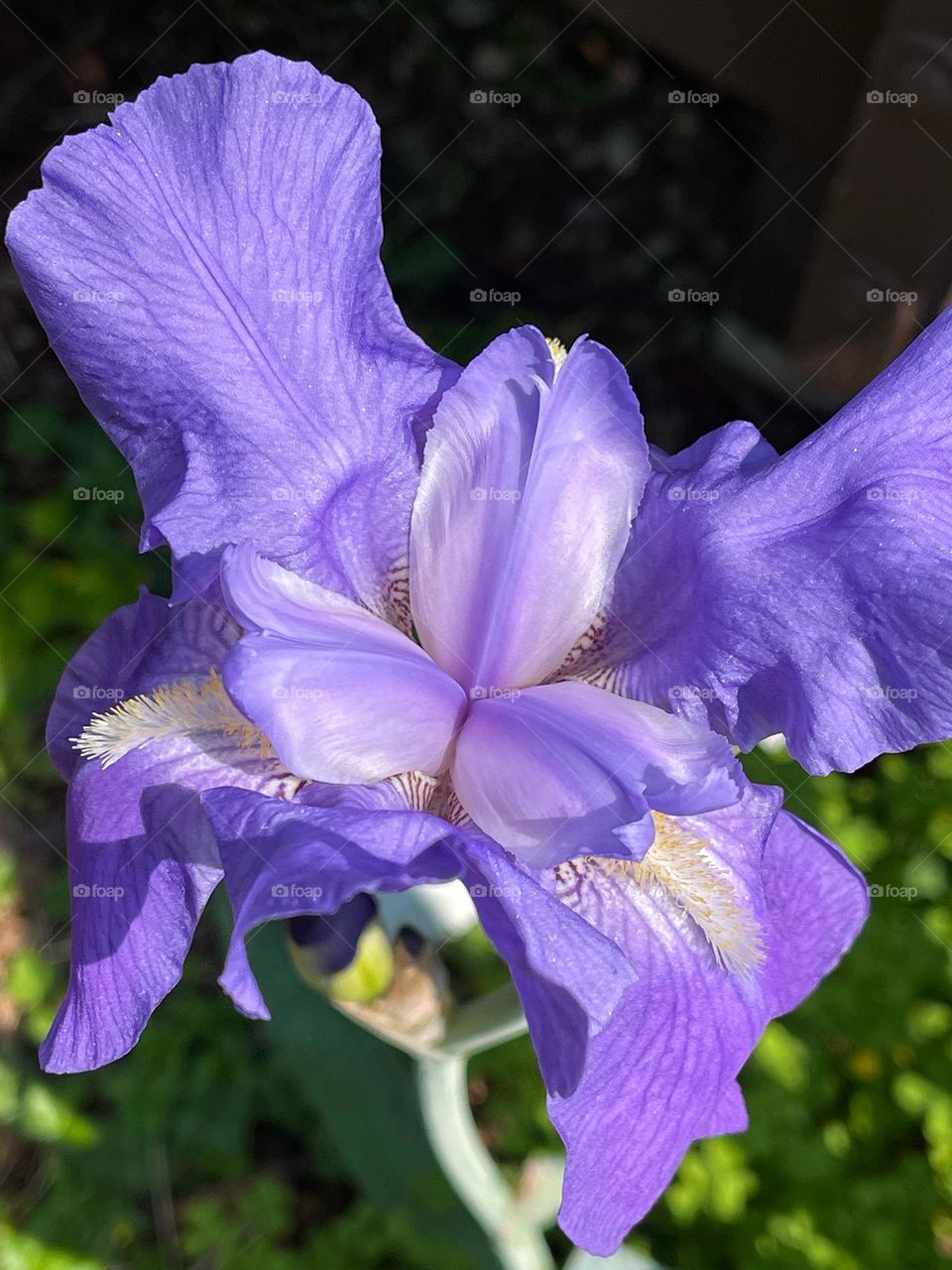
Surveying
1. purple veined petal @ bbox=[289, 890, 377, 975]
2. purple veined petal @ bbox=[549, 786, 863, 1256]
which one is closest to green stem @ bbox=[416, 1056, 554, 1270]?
purple veined petal @ bbox=[289, 890, 377, 975]

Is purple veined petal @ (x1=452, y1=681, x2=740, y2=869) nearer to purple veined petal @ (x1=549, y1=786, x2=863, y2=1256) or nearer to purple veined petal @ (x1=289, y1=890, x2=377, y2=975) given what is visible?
purple veined petal @ (x1=549, y1=786, x2=863, y2=1256)

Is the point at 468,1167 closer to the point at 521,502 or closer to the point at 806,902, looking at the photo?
the point at 806,902

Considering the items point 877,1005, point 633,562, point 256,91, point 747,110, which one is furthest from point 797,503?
point 747,110

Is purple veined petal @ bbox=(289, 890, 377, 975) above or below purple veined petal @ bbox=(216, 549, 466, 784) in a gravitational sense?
below

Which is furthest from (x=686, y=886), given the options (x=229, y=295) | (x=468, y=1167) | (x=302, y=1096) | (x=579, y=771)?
(x=302, y=1096)

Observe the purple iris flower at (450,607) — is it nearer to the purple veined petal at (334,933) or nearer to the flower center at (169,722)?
the flower center at (169,722)
